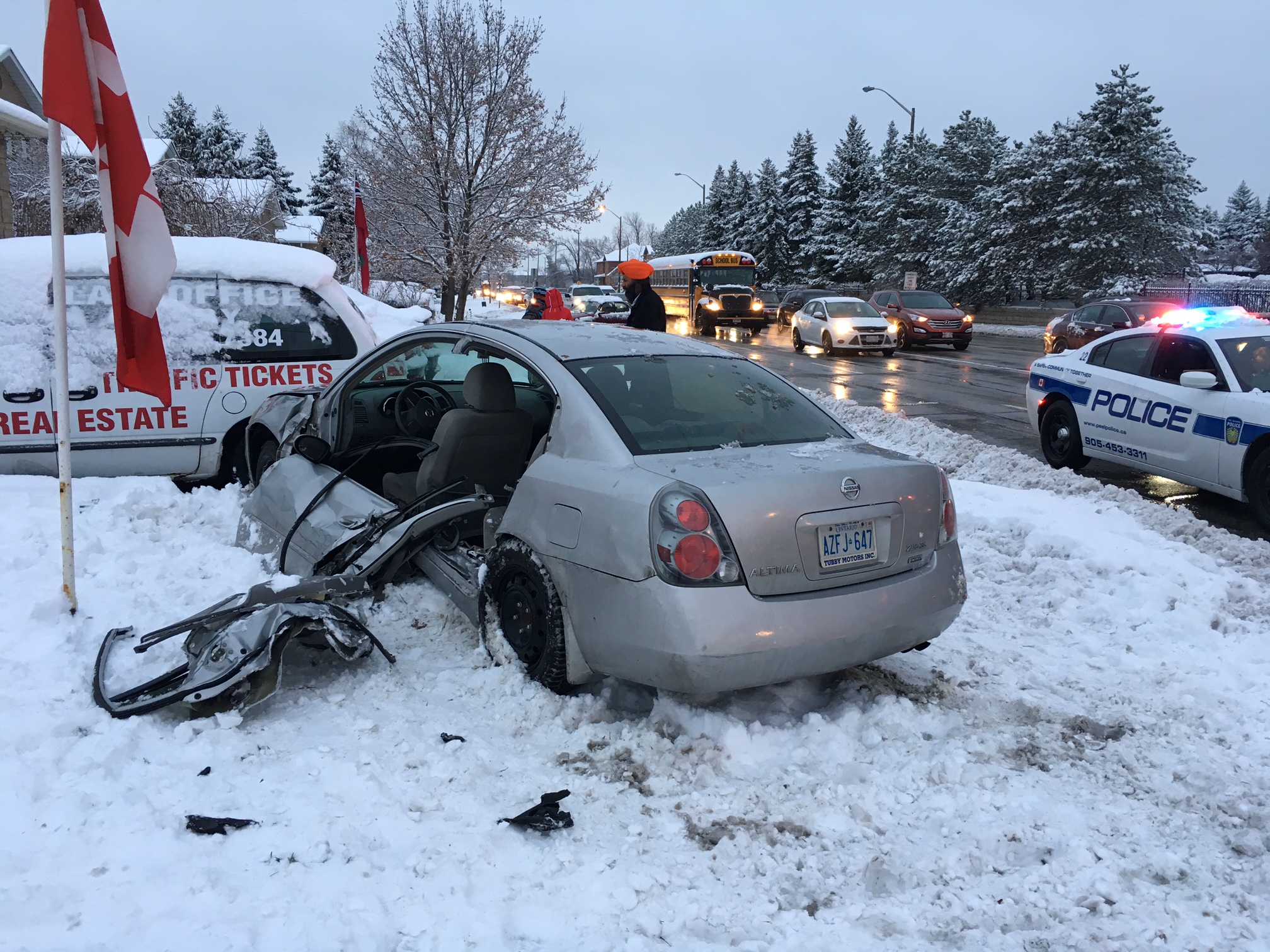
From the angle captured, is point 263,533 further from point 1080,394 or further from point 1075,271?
point 1075,271

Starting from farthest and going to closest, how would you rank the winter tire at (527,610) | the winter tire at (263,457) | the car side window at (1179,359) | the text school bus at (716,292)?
the text school bus at (716,292), the car side window at (1179,359), the winter tire at (263,457), the winter tire at (527,610)

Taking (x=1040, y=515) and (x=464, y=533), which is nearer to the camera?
(x=464, y=533)

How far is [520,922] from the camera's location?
2.42 m

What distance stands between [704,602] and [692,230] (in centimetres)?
9204

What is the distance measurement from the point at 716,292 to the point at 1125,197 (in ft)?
56.2

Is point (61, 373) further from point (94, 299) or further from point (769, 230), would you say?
point (769, 230)

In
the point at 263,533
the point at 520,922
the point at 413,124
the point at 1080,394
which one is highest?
the point at 413,124

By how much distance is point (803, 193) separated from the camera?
191 feet

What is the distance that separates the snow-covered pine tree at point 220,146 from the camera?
57.7m

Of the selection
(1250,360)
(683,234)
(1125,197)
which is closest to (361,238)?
(1250,360)

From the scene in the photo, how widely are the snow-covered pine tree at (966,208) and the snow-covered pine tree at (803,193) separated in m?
8.88

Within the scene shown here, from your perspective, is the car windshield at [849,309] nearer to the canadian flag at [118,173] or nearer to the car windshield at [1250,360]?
the car windshield at [1250,360]

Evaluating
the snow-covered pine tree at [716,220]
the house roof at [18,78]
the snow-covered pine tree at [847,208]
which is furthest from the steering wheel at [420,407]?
the snow-covered pine tree at [716,220]

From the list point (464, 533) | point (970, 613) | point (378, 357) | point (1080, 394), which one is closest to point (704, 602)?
point (464, 533)
